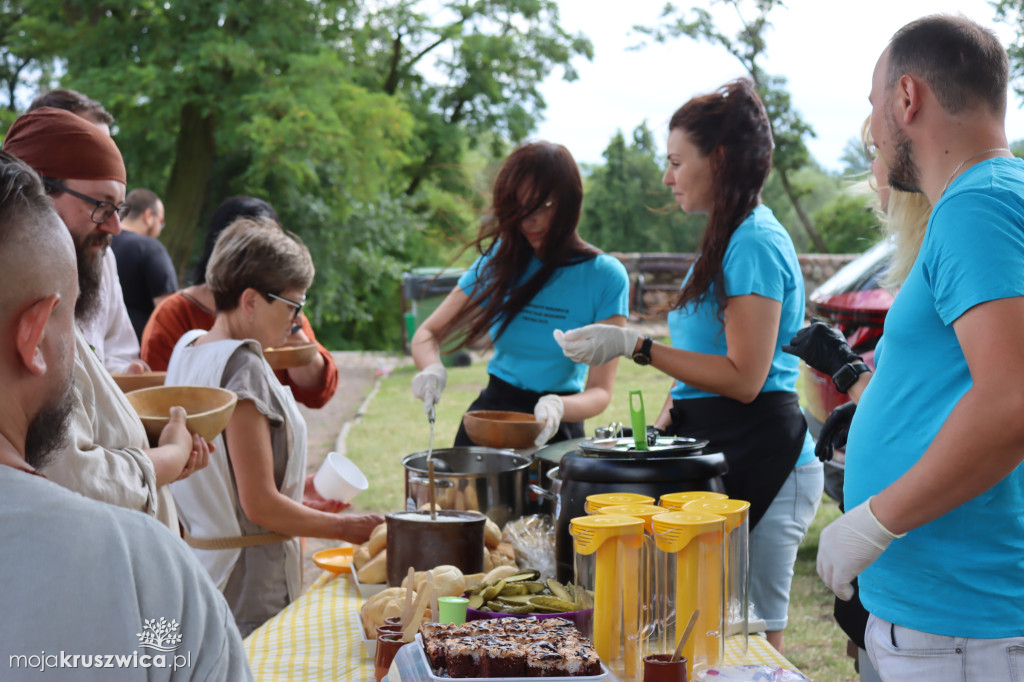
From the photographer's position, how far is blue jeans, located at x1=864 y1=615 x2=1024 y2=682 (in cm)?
136

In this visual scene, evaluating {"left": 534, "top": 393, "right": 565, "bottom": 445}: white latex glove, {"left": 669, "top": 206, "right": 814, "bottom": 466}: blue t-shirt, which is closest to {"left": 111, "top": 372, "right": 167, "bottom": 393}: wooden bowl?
{"left": 534, "top": 393, "right": 565, "bottom": 445}: white latex glove

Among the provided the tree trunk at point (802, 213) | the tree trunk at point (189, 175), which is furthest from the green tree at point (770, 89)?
the tree trunk at point (189, 175)

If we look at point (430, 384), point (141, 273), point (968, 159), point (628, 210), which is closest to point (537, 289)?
point (430, 384)

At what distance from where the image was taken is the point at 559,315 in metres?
2.96

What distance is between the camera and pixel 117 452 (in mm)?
1531

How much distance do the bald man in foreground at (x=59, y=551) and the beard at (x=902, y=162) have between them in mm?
1308

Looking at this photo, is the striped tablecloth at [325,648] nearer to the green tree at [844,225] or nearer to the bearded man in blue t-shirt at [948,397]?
the bearded man in blue t-shirt at [948,397]

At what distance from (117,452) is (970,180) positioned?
1.54 metres

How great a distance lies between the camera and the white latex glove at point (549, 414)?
2.47 m

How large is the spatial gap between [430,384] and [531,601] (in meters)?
1.18

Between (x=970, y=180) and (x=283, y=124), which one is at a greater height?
(x=283, y=124)

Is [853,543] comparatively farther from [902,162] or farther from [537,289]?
[537,289]

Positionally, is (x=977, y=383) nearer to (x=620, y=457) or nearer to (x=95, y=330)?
(x=620, y=457)

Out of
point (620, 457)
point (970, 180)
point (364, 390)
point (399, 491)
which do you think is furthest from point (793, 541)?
point (364, 390)
